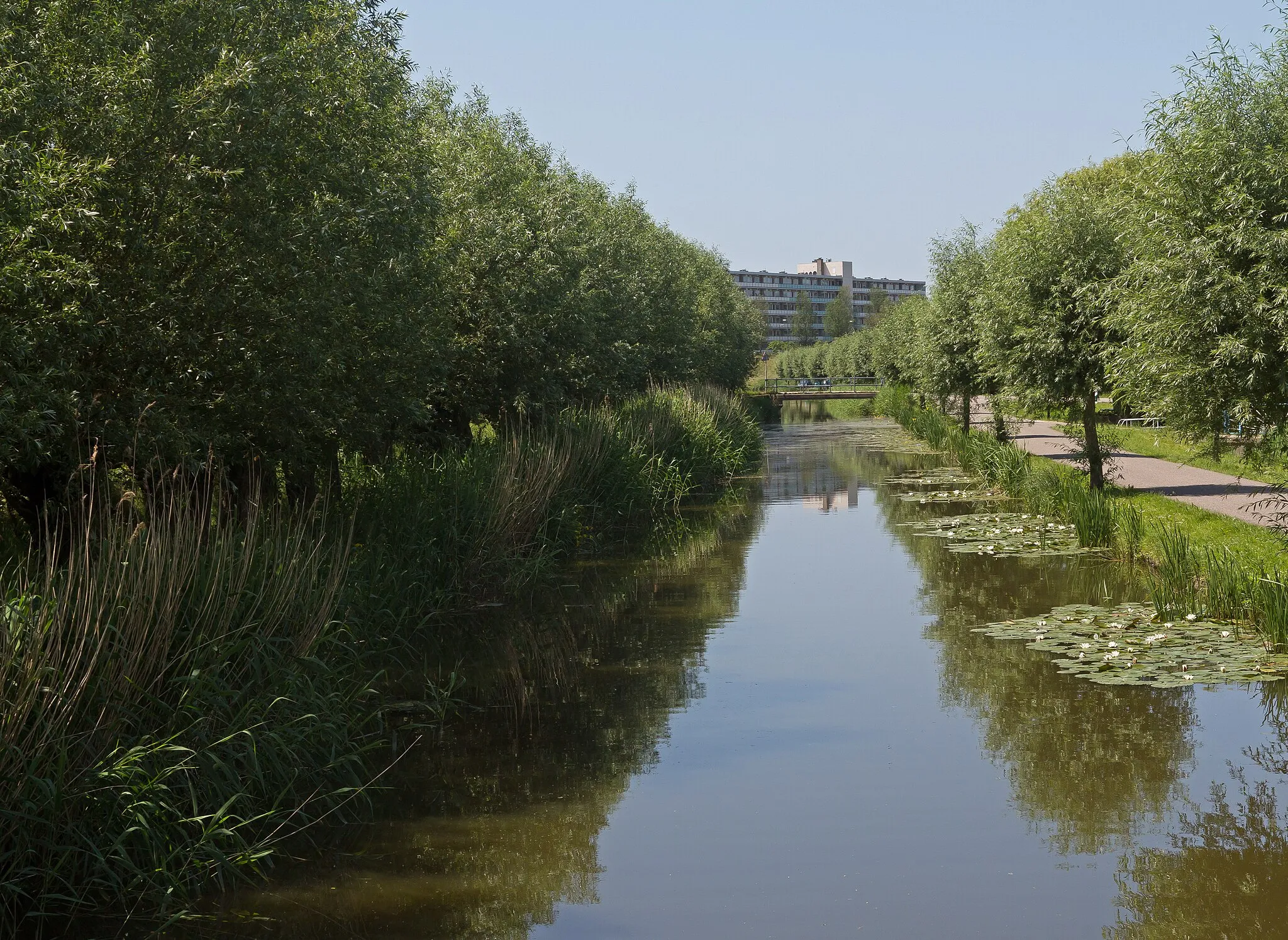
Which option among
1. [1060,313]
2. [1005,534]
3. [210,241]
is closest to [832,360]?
[1060,313]

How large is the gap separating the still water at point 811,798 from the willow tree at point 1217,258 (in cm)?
260

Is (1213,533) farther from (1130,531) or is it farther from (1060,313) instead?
(1060,313)

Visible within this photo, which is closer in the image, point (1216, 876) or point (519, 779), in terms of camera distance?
point (1216, 876)

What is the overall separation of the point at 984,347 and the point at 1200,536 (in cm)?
853

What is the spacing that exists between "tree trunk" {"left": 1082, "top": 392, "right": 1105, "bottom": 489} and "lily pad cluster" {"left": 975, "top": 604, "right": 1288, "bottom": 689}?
30.9ft

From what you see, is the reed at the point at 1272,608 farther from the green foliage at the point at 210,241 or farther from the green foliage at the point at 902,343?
the green foliage at the point at 902,343

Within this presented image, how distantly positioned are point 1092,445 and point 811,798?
1592 centimetres

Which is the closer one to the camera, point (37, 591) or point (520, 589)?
point (37, 591)

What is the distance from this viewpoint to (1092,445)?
22953 millimetres

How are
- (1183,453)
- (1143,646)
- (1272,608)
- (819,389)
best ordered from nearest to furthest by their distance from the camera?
(1272,608), (1143,646), (1183,453), (819,389)

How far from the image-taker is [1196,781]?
8.74m

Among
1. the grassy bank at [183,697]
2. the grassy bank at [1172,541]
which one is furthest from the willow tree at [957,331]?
the grassy bank at [183,697]

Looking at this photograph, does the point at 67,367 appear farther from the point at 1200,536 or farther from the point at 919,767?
the point at 1200,536

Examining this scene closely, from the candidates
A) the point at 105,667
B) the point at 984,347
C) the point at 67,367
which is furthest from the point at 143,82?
the point at 984,347
